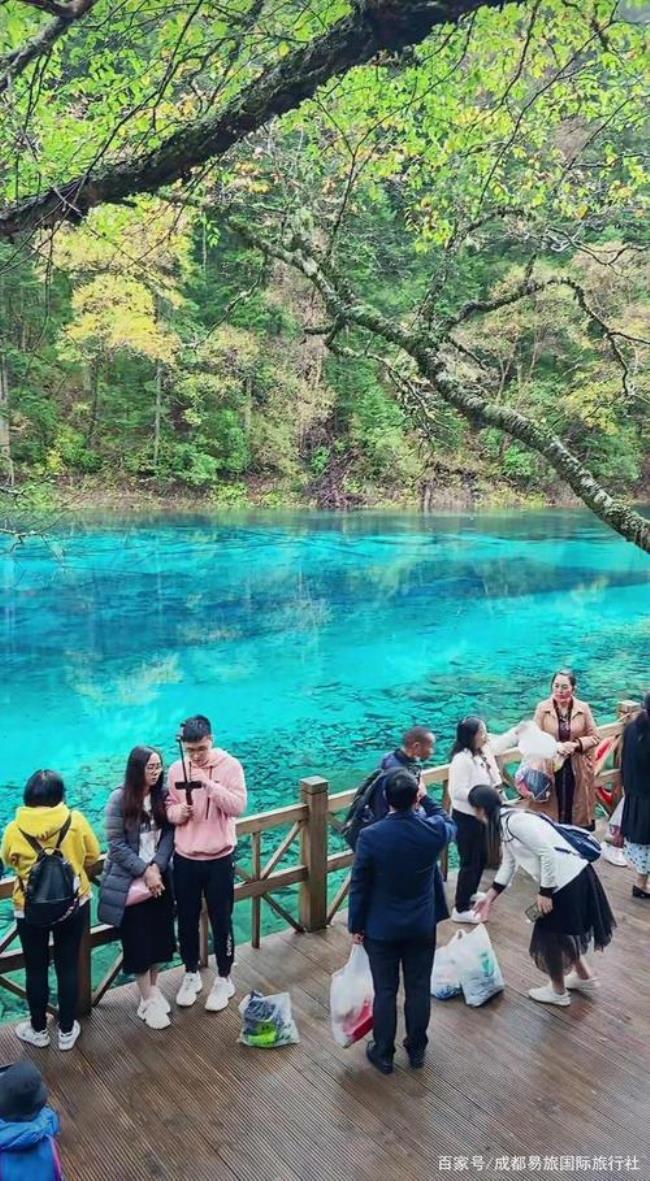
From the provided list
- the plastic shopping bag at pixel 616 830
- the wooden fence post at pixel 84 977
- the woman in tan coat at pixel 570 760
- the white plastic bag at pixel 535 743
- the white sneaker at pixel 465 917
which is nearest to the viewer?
the wooden fence post at pixel 84 977

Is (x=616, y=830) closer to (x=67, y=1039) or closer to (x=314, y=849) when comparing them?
(x=314, y=849)

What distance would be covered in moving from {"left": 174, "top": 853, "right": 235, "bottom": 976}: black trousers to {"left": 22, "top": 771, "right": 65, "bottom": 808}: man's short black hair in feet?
2.16

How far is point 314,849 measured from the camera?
169 inches

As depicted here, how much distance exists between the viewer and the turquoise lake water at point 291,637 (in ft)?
36.4

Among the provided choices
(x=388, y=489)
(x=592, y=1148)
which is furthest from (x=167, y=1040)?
(x=388, y=489)

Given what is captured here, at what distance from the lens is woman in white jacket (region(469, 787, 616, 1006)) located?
11.3 ft

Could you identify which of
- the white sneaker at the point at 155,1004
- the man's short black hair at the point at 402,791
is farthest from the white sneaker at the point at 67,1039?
the man's short black hair at the point at 402,791

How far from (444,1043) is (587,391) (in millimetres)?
24537

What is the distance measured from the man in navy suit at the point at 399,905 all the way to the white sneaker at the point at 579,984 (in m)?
1.00

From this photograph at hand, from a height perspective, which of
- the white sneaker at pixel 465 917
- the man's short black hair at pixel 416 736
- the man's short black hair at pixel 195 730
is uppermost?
the man's short black hair at pixel 195 730

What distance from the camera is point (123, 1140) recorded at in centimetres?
287

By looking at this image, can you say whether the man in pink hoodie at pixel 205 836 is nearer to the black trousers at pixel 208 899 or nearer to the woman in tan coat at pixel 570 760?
the black trousers at pixel 208 899

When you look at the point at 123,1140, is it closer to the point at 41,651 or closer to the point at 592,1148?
the point at 592,1148

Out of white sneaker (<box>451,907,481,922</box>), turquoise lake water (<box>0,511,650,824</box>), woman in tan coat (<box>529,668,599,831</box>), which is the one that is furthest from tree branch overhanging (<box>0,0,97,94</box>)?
turquoise lake water (<box>0,511,650,824</box>)
